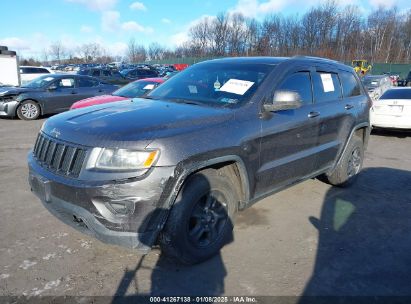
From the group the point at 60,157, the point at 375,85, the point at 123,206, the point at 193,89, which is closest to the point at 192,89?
the point at 193,89

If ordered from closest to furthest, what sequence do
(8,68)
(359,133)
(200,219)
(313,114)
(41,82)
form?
1. (200,219)
2. (313,114)
3. (359,133)
4. (41,82)
5. (8,68)

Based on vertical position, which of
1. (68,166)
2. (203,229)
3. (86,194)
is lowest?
(203,229)

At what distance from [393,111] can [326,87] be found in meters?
6.32

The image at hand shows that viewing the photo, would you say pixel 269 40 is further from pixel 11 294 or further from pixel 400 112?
pixel 11 294

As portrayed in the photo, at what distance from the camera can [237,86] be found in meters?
3.73

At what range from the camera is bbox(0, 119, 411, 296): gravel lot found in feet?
9.75

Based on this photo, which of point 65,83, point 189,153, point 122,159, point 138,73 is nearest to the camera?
point 122,159

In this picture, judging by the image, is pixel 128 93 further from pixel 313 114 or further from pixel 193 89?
pixel 313 114

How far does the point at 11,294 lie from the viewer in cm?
282

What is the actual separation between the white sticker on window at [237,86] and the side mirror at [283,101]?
0.29 meters

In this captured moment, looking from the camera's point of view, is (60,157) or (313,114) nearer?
(60,157)

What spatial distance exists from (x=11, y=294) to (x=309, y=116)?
3377mm

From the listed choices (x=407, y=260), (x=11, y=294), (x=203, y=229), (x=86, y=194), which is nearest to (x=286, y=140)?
(x=203, y=229)

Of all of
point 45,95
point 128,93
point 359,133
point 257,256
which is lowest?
point 257,256
